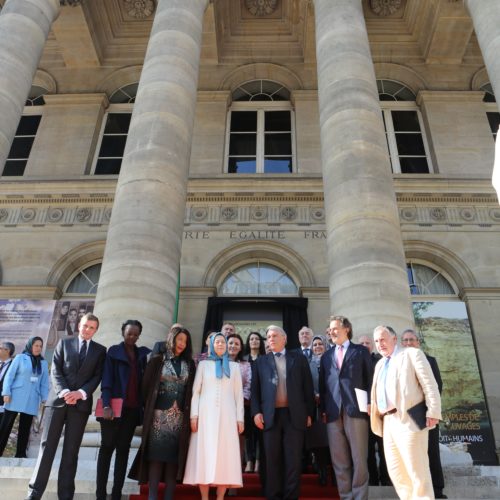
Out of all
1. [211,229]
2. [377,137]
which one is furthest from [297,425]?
[211,229]

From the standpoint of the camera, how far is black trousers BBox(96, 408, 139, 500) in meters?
4.86

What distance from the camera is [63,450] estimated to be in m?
4.85

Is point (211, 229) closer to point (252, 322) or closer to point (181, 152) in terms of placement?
point (252, 322)

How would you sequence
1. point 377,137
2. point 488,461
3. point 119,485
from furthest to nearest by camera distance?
point 488,461, point 377,137, point 119,485

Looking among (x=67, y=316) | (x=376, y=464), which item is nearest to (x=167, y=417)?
(x=376, y=464)

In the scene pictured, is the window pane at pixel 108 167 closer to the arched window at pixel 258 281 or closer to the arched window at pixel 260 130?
the arched window at pixel 260 130

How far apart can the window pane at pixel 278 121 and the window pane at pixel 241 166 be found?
1.45 metres

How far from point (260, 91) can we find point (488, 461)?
12157 mm

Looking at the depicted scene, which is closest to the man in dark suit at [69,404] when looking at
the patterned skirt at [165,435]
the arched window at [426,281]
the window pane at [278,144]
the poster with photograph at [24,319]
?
the patterned skirt at [165,435]

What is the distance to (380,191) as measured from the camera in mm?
8531

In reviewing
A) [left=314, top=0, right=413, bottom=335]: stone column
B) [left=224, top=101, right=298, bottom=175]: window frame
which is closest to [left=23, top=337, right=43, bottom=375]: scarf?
[left=314, top=0, right=413, bottom=335]: stone column

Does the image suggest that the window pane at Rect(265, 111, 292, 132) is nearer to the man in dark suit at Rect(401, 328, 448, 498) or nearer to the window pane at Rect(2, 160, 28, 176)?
the window pane at Rect(2, 160, 28, 176)

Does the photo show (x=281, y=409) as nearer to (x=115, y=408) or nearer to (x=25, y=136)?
(x=115, y=408)

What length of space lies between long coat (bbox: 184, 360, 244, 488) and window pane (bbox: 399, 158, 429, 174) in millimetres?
11805
